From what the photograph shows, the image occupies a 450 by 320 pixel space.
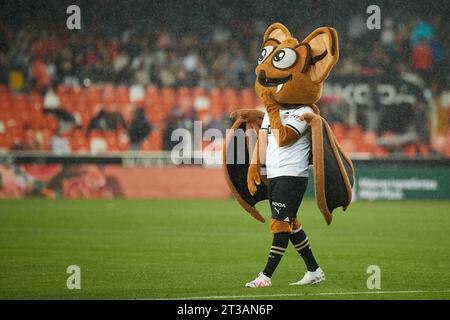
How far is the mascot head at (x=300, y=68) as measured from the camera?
30.7 ft

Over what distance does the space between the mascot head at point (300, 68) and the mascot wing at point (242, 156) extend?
468mm

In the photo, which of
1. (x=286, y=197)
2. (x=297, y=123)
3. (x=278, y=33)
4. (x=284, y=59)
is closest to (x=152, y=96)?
(x=278, y=33)

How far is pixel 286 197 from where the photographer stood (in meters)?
9.16

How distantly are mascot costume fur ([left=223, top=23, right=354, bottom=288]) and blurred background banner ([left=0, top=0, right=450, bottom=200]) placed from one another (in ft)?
41.0

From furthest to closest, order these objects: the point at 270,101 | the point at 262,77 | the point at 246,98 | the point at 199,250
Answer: the point at 246,98 < the point at 199,250 < the point at 262,77 < the point at 270,101

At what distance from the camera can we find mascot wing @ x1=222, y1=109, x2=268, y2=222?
32.1 feet

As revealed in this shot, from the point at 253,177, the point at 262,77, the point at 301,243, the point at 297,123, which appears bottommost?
the point at 301,243

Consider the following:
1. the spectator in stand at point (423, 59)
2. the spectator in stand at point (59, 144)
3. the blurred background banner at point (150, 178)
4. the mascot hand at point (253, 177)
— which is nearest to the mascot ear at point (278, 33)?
the mascot hand at point (253, 177)

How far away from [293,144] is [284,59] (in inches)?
32.9

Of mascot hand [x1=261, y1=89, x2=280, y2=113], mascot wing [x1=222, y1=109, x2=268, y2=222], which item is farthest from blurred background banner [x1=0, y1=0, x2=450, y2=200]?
mascot hand [x1=261, y1=89, x2=280, y2=113]

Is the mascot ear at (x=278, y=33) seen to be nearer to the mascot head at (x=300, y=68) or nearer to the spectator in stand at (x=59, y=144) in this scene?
the mascot head at (x=300, y=68)

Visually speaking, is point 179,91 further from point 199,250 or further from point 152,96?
point 199,250

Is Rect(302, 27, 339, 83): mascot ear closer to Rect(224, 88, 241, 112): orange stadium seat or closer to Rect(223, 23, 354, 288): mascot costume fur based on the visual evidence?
Rect(223, 23, 354, 288): mascot costume fur
